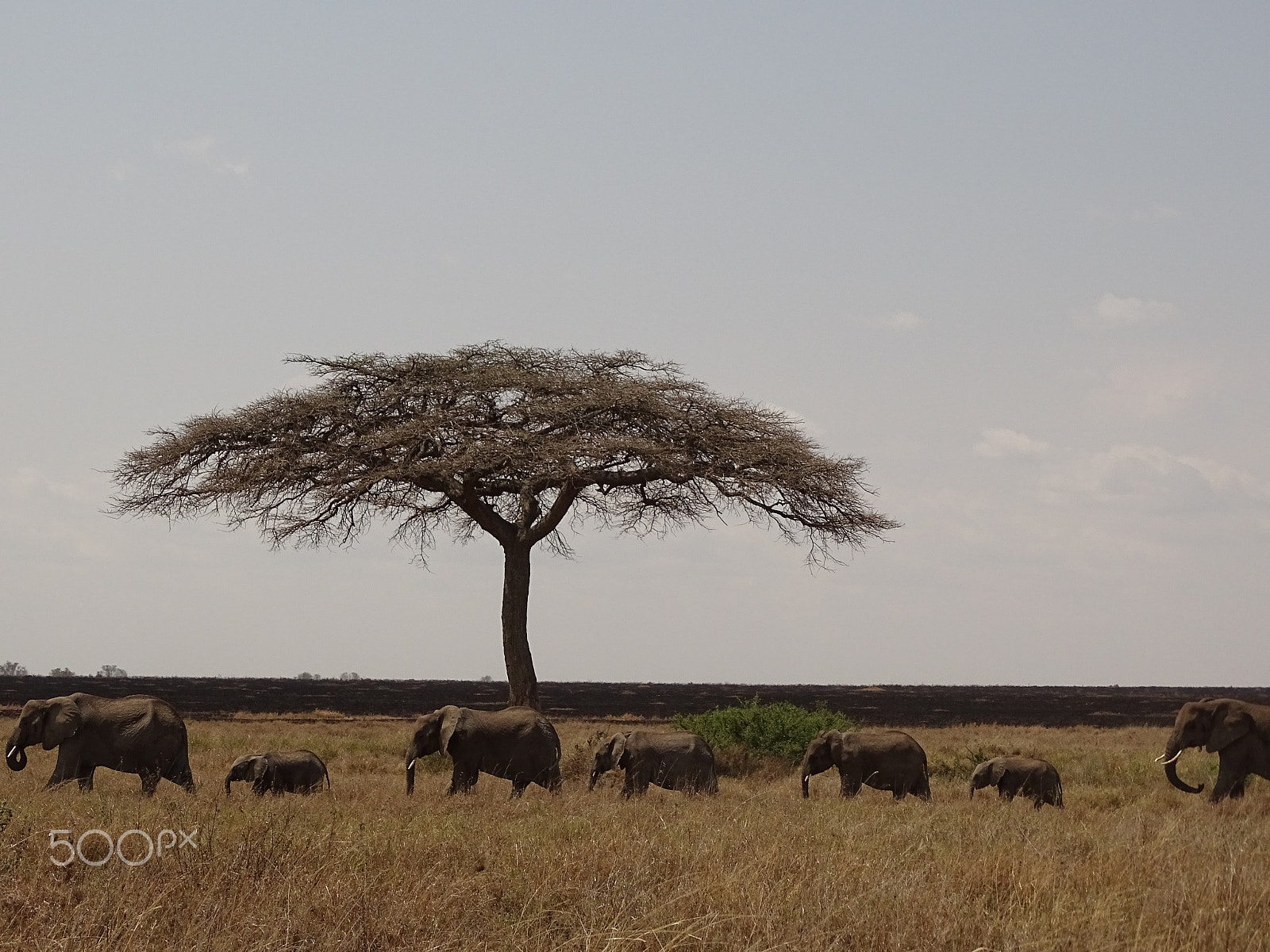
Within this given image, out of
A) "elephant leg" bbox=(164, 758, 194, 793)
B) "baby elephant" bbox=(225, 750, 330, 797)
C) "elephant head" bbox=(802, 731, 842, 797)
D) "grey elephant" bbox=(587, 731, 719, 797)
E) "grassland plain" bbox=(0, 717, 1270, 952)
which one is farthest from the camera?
"elephant head" bbox=(802, 731, 842, 797)

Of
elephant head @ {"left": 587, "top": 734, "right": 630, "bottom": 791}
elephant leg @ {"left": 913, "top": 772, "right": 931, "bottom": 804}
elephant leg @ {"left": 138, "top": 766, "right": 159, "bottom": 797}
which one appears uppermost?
elephant head @ {"left": 587, "top": 734, "right": 630, "bottom": 791}

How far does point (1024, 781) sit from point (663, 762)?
15.5ft

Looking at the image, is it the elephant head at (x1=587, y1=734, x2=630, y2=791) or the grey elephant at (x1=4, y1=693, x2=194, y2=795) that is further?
the elephant head at (x1=587, y1=734, x2=630, y2=791)

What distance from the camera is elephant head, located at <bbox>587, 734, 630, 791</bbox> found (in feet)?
54.2

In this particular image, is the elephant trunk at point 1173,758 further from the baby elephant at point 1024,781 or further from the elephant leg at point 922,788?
the elephant leg at point 922,788

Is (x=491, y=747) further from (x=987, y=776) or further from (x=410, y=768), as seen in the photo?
(x=987, y=776)

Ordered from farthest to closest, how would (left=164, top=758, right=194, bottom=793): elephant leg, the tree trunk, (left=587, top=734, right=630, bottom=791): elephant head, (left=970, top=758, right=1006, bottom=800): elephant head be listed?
the tree trunk → (left=970, top=758, right=1006, bottom=800): elephant head → (left=587, top=734, right=630, bottom=791): elephant head → (left=164, top=758, right=194, bottom=793): elephant leg

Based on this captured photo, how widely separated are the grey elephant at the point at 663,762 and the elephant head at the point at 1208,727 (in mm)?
6264

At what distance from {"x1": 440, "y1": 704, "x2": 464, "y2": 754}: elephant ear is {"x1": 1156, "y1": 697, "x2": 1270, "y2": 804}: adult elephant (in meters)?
9.48

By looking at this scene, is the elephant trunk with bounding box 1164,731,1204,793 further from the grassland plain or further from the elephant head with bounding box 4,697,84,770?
the elephant head with bounding box 4,697,84,770

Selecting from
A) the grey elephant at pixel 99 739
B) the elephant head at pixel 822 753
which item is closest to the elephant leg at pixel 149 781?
the grey elephant at pixel 99 739

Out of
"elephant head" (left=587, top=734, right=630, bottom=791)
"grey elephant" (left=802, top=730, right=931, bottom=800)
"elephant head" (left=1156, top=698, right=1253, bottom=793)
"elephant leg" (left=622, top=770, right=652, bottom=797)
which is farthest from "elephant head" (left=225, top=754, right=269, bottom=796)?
"elephant head" (left=1156, top=698, right=1253, bottom=793)

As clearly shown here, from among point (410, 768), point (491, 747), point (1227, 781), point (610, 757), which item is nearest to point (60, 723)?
point (410, 768)

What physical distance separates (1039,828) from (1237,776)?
632 centimetres
